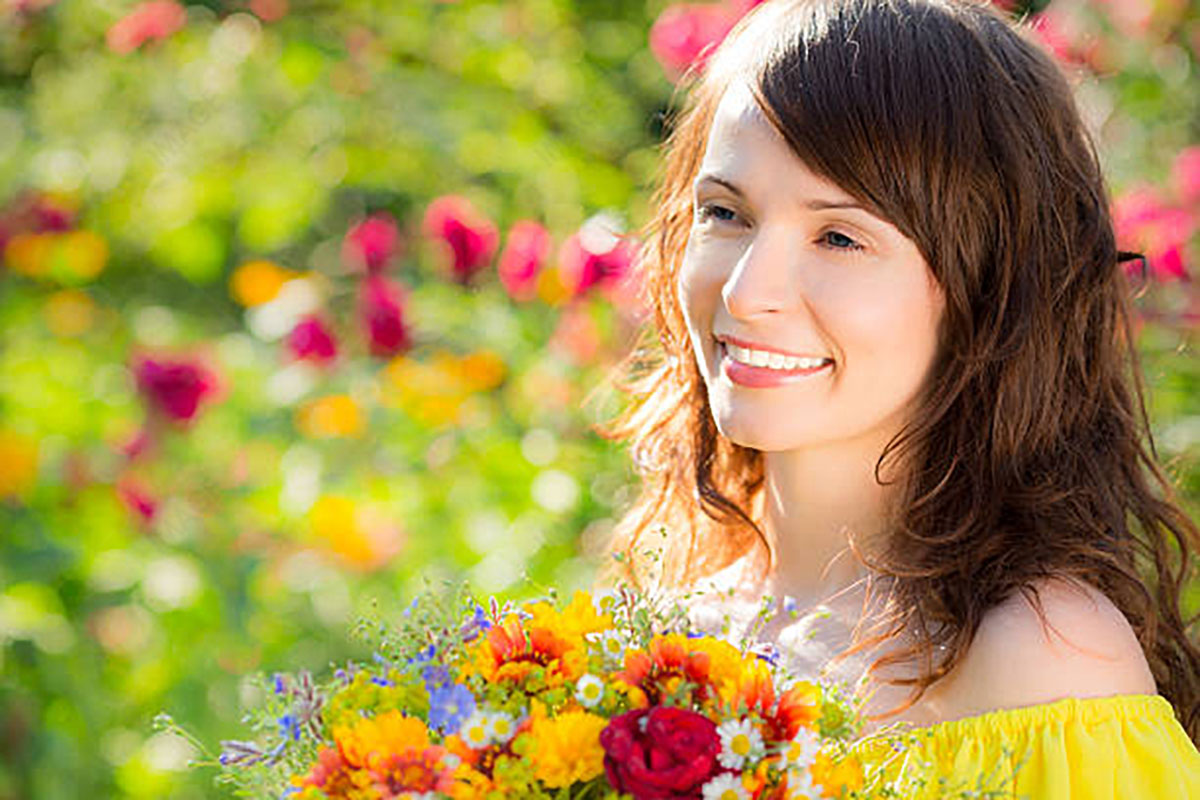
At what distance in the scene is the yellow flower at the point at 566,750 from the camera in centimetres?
133

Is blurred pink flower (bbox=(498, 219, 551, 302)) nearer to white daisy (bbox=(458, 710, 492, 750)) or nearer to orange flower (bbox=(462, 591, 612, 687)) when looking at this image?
orange flower (bbox=(462, 591, 612, 687))

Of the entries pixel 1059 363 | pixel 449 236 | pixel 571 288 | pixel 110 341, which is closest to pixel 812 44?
pixel 1059 363

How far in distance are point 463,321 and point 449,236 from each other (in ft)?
0.68

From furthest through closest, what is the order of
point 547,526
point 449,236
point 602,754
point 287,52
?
point 287,52, point 449,236, point 547,526, point 602,754

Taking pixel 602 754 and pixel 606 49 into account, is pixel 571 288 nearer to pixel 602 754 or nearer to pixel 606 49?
A: pixel 606 49

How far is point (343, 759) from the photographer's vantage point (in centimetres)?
137

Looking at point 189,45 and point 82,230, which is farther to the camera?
point 82,230

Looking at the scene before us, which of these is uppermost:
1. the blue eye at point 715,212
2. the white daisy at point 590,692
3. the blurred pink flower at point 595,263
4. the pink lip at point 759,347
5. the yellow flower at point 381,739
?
the blue eye at point 715,212

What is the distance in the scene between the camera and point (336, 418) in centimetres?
330

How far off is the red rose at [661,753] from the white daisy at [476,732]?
9 cm

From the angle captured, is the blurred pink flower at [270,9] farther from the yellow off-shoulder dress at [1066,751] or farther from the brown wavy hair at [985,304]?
the yellow off-shoulder dress at [1066,751]

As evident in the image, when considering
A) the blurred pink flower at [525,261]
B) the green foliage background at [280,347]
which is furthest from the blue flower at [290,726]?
the blurred pink flower at [525,261]

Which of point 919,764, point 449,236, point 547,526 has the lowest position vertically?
point 547,526

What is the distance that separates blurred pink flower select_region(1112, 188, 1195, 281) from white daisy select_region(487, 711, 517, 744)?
1816 millimetres
